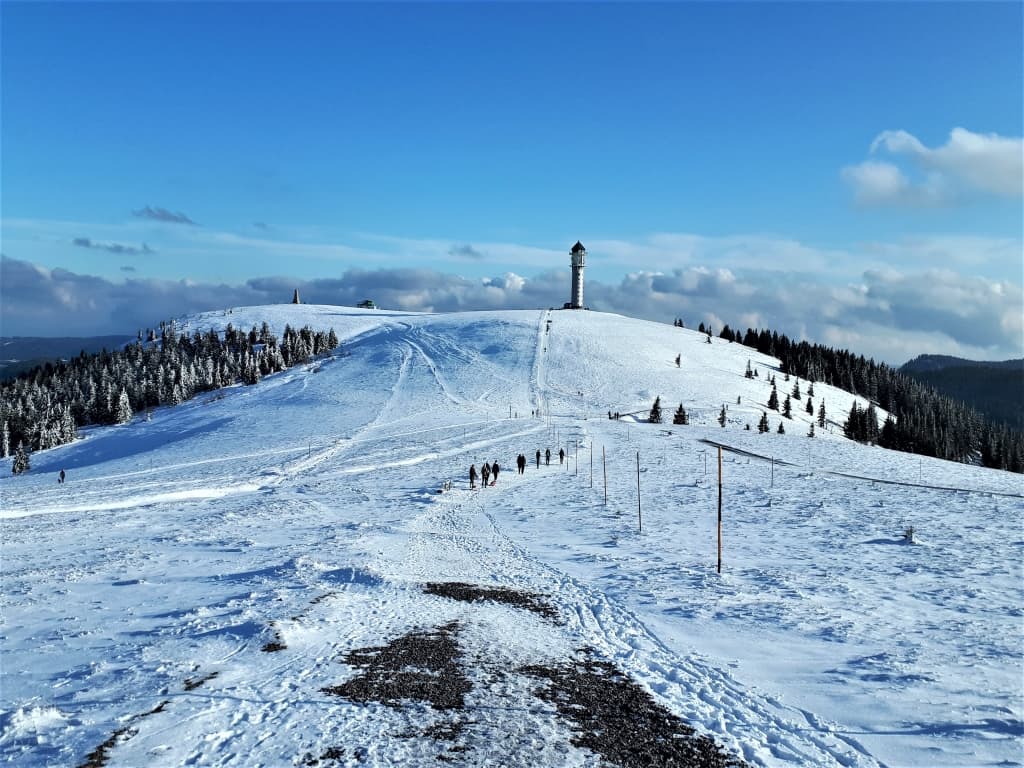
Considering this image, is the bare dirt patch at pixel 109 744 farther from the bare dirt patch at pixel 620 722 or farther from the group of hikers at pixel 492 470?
the group of hikers at pixel 492 470

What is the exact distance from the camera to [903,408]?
472 ft

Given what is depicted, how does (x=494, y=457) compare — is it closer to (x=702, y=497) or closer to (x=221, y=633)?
(x=702, y=497)

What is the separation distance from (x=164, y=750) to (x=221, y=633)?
182 inches

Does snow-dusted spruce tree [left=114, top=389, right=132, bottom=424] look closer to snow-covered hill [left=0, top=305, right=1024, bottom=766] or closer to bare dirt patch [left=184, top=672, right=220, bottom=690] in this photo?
snow-covered hill [left=0, top=305, right=1024, bottom=766]

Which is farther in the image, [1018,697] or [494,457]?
[494,457]

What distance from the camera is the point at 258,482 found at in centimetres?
4078

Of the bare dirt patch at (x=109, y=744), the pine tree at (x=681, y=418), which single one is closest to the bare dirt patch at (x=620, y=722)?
the bare dirt patch at (x=109, y=744)

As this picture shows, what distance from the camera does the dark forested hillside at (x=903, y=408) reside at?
110 meters

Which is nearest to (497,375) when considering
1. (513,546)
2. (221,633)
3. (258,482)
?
(258,482)

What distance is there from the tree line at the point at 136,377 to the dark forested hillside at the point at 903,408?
327 ft

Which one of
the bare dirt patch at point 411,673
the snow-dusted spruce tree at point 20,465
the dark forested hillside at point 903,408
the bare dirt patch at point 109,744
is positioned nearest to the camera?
the bare dirt patch at point 109,744

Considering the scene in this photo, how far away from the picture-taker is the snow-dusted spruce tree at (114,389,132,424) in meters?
100

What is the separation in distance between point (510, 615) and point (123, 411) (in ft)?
349

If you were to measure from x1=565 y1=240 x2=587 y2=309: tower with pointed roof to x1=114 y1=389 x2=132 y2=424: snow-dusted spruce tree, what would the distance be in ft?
308
